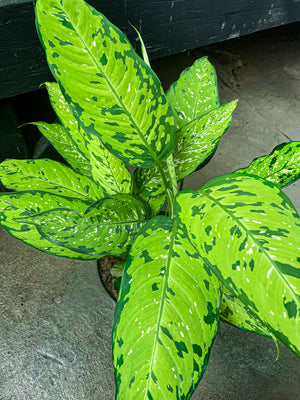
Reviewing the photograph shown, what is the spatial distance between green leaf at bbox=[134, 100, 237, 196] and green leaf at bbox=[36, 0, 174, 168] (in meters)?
0.12

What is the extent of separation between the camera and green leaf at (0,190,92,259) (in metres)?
0.78

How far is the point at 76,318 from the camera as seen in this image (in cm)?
118

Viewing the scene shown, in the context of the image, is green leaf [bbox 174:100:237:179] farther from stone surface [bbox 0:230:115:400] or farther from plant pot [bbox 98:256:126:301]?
stone surface [bbox 0:230:115:400]

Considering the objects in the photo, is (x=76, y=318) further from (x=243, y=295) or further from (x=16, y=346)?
(x=243, y=295)

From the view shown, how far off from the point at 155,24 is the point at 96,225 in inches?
34.3

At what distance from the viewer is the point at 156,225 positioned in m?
0.73

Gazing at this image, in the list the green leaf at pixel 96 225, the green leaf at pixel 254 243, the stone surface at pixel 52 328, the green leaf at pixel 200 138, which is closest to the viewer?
the green leaf at pixel 254 243

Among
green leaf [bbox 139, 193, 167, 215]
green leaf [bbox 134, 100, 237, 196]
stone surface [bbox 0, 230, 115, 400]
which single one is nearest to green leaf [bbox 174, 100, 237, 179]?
green leaf [bbox 134, 100, 237, 196]

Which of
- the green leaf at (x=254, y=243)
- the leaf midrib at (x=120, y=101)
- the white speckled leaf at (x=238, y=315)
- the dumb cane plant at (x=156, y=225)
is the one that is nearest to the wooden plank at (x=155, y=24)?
the dumb cane plant at (x=156, y=225)

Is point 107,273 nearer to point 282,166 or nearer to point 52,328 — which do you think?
point 52,328

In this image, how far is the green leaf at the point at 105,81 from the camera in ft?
1.93

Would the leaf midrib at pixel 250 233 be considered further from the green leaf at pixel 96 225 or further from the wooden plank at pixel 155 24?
the wooden plank at pixel 155 24

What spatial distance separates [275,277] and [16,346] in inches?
35.7

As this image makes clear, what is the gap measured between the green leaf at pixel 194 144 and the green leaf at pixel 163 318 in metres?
0.19
